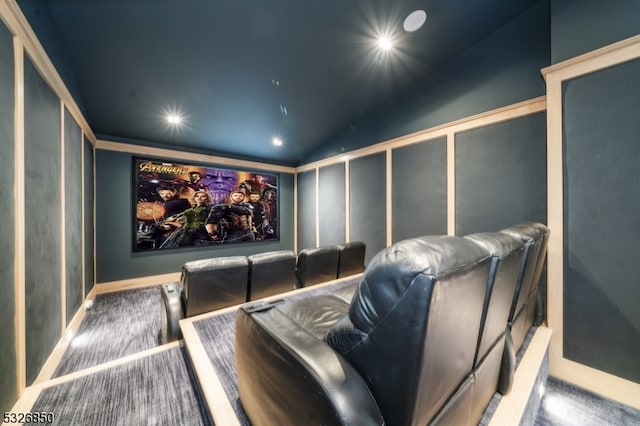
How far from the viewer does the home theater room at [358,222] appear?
2.32 feet

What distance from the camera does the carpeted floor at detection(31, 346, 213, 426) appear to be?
3.76 ft

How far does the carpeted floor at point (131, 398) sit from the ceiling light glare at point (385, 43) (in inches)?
140

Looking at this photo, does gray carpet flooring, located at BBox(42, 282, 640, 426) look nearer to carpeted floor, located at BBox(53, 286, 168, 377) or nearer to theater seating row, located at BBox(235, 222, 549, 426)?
carpeted floor, located at BBox(53, 286, 168, 377)

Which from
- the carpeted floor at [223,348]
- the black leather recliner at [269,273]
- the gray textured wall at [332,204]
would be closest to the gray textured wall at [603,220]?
the black leather recliner at [269,273]

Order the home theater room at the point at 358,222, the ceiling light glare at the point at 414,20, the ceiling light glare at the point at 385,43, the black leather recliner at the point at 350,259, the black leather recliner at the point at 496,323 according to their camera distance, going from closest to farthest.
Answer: the home theater room at the point at 358,222 → the black leather recliner at the point at 496,323 → the ceiling light glare at the point at 414,20 → the ceiling light glare at the point at 385,43 → the black leather recliner at the point at 350,259

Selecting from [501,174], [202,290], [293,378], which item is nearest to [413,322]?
[293,378]

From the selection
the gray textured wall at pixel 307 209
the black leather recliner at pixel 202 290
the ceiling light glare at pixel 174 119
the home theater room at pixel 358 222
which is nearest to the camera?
the home theater room at pixel 358 222

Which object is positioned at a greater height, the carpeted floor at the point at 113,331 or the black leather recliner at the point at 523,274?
the black leather recliner at the point at 523,274

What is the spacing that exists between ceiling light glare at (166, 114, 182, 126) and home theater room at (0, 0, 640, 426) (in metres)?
0.03

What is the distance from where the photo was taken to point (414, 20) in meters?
2.28

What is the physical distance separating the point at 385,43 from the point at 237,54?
1.68 meters

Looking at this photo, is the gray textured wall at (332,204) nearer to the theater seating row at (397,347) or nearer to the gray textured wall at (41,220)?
the theater seating row at (397,347)

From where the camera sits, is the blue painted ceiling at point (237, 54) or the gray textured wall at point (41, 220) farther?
the blue painted ceiling at point (237, 54)

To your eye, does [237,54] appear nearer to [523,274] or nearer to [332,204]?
[332,204]
